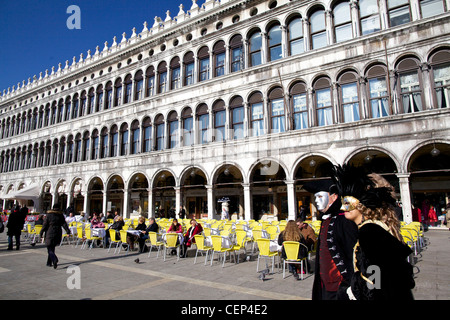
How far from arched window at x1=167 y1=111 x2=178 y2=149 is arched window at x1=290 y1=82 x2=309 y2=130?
32.0 feet

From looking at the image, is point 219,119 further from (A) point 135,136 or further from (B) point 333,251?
(B) point 333,251

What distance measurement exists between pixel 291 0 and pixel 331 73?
6234 millimetres

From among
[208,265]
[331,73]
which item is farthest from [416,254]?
[331,73]

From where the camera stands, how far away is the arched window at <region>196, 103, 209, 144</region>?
21406 millimetres

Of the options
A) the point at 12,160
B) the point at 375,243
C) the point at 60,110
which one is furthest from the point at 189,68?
the point at 12,160

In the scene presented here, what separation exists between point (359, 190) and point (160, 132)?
22.6m

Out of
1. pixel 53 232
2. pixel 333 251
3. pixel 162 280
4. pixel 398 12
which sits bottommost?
pixel 162 280

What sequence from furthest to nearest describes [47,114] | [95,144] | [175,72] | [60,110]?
1. [47,114]
2. [60,110]
3. [95,144]
4. [175,72]

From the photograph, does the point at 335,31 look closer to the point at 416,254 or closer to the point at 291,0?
the point at 291,0

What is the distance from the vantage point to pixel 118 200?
97.3 ft

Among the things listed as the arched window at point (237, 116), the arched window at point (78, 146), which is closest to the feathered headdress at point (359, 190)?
the arched window at point (237, 116)

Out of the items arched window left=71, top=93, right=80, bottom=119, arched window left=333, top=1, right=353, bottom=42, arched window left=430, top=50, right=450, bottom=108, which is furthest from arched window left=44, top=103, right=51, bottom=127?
arched window left=430, top=50, right=450, bottom=108

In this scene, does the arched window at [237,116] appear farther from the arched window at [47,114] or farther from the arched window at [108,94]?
the arched window at [47,114]

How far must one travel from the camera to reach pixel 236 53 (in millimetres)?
21031
